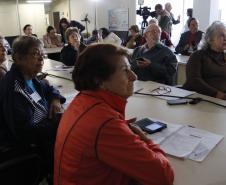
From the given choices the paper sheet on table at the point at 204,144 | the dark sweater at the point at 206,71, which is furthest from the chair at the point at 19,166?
the dark sweater at the point at 206,71

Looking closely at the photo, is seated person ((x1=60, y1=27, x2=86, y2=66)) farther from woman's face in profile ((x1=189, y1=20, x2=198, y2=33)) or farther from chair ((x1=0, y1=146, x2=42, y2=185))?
chair ((x1=0, y1=146, x2=42, y2=185))

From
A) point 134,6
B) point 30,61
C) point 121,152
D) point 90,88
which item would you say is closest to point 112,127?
point 121,152

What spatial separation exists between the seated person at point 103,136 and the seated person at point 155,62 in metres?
1.99

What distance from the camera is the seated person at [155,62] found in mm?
3106

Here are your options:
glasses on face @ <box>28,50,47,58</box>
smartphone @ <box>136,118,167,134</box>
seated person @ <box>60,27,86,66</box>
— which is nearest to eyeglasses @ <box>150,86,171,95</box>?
smartphone @ <box>136,118,167,134</box>

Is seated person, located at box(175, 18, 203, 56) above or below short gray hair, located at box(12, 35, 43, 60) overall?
below

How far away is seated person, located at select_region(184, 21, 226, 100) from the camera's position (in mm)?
2572

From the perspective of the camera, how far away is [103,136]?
3.19ft

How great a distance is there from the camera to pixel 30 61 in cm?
182

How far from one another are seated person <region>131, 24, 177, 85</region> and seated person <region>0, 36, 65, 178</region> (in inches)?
58.5

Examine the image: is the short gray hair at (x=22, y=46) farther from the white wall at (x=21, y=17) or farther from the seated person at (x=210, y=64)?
the white wall at (x=21, y=17)

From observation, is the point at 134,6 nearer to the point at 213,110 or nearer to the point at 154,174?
the point at 213,110

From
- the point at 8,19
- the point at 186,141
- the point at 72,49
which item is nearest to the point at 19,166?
the point at 186,141

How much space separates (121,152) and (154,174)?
145 millimetres
